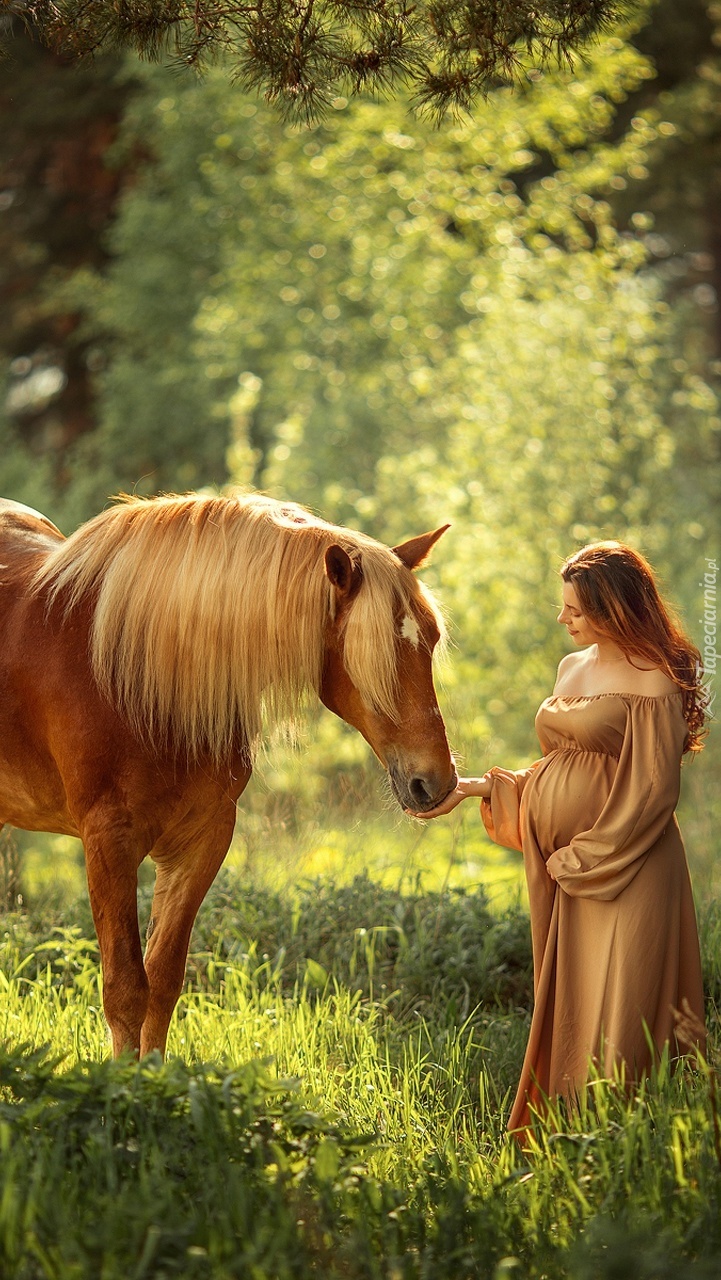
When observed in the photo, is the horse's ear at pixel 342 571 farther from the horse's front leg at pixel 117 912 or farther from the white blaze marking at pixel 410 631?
the horse's front leg at pixel 117 912

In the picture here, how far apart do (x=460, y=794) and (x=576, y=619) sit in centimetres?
68

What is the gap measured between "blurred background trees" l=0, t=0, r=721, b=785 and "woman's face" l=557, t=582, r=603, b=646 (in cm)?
333

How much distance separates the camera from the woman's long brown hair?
379cm

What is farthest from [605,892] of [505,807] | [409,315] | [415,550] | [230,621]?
[409,315]

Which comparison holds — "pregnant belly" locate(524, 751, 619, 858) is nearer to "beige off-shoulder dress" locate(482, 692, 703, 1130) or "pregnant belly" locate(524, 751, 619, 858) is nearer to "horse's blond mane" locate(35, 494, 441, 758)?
"beige off-shoulder dress" locate(482, 692, 703, 1130)

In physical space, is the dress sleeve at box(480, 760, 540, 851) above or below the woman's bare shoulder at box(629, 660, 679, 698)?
below

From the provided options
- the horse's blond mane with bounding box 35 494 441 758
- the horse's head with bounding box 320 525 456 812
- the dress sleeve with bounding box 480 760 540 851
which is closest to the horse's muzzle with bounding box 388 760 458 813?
the horse's head with bounding box 320 525 456 812

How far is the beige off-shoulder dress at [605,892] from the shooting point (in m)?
3.72

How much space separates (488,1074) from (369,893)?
5.03 feet

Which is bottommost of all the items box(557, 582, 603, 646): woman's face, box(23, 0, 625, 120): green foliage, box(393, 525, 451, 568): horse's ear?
box(557, 582, 603, 646): woman's face

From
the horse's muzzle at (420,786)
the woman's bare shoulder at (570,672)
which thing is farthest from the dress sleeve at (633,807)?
the horse's muzzle at (420,786)

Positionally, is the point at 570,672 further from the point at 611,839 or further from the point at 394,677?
the point at 394,677

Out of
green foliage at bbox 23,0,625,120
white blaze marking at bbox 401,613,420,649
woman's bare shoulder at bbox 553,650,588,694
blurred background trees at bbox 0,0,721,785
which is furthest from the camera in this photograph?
blurred background trees at bbox 0,0,721,785

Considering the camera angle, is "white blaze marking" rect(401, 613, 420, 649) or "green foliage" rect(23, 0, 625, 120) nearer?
"white blaze marking" rect(401, 613, 420, 649)
